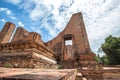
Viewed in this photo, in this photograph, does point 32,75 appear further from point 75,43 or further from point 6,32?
point 6,32

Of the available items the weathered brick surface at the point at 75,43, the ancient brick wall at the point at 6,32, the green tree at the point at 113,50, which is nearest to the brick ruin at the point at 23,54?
the weathered brick surface at the point at 75,43

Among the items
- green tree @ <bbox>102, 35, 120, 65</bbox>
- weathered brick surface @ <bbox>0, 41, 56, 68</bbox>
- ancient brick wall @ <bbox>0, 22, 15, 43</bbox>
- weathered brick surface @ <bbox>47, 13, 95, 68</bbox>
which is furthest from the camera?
green tree @ <bbox>102, 35, 120, 65</bbox>

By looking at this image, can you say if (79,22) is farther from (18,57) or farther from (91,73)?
(18,57)

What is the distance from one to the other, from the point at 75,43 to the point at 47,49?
478 centimetres

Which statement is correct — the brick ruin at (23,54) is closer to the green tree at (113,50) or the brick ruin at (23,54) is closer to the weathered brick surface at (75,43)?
the weathered brick surface at (75,43)

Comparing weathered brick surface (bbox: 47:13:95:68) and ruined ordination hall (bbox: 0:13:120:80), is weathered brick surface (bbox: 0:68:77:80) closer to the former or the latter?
ruined ordination hall (bbox: 0:13:120:80)

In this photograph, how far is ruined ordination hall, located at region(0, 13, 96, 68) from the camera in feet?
17.0

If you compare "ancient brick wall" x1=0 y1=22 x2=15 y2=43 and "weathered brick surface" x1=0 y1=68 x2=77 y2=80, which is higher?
"ancient brick wall" x1=0 y1=22 x2=15 y2=43

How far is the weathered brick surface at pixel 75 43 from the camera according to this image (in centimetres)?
984

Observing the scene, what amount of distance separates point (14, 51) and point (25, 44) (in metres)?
0.79

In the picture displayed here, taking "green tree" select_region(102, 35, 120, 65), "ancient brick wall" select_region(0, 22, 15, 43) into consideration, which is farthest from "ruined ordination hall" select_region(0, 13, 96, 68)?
"green tree" select_region(102, 35, 120, 65)

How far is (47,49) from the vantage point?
6824 mm

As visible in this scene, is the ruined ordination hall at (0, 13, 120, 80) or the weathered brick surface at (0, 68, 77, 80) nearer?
the weathered brick surface at (0, 68, 77, 80)

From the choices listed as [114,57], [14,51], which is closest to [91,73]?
[14,51]
